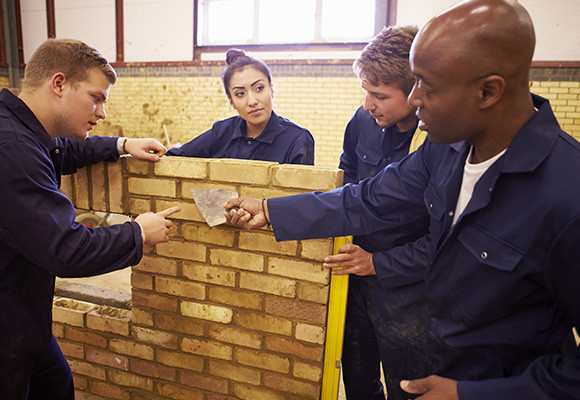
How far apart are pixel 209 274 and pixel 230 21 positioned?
7.07 meters

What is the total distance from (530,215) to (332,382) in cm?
128

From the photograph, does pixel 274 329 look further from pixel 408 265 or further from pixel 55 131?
pixel 55 131

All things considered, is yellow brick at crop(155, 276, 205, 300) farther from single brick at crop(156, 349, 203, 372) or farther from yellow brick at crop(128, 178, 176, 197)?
yellow brick at crop(128, 178, 176, 197)

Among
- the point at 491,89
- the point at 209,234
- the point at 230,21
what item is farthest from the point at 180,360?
the point at 230,21

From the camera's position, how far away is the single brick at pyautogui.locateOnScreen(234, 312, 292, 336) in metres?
1.80

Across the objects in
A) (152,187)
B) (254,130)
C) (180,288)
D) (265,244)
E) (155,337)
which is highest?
(254,130)

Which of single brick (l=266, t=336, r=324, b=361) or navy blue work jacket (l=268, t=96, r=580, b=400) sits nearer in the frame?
navy blue work jacket (l=268, t=96, r=580, b=400)

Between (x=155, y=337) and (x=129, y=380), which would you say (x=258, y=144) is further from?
(x=129, y=380)

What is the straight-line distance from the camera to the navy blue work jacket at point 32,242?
1203 mm

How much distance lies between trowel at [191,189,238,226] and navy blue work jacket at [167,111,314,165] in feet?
1.82

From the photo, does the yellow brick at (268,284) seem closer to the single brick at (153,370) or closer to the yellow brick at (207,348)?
the yellow brick at (207,348)

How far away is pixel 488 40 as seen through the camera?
0.94 metres

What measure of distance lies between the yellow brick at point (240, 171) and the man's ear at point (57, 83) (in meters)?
0.66

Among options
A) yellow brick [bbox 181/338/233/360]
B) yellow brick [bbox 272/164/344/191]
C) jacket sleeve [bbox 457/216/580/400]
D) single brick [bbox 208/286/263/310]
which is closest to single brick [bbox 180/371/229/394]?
yellow brick [bbox 181/338/233/360]
